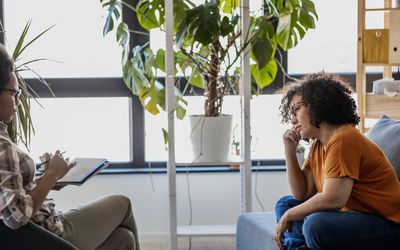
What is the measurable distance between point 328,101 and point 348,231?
477 millimetres

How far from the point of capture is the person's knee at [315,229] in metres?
1.94

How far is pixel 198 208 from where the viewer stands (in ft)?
12.4

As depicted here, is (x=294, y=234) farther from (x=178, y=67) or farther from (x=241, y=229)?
(x=178, y=67)

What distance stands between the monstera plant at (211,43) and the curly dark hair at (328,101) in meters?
0.87

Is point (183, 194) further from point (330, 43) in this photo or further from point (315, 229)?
point (315, 229)

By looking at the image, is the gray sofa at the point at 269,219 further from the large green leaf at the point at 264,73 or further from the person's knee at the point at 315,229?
the large green leaf at the point at 264,73

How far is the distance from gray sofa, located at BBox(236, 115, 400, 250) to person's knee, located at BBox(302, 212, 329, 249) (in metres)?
0.30

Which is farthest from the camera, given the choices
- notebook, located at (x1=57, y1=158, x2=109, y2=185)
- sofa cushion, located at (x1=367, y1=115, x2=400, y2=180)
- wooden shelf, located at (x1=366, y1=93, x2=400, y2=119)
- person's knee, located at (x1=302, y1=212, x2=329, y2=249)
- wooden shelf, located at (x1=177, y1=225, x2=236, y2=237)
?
wooden shelf, located at (x1=366, y1=93, x2=400, y2=119)

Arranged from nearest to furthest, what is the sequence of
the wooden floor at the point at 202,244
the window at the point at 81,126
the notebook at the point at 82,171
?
the notebook at the point at 82,171, the wooden floor at the point at 202,244, the window at the point at 81,126

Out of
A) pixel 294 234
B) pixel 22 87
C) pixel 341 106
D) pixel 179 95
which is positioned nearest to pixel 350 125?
pixel 341 106

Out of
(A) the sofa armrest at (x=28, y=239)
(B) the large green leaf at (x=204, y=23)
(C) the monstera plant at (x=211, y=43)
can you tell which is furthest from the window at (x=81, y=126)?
(A) the sofa armrest at (x=28, y=239)

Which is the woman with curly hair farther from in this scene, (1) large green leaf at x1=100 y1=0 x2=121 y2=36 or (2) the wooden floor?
(2) the wooden floor

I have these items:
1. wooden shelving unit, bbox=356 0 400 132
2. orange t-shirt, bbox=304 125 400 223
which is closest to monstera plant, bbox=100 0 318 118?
wooden shelving unit, bbox=356 0 400 132

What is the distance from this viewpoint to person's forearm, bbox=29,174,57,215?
183cm
